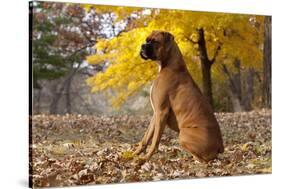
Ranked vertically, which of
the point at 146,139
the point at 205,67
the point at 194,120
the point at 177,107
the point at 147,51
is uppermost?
the point at 147,51

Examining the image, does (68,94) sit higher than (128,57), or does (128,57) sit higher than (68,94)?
(128,57)

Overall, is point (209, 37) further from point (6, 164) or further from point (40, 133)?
point (6, 164)

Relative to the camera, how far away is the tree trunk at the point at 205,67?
5418 mm

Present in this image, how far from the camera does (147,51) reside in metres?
5.21

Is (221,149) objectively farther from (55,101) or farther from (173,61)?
(55,101)

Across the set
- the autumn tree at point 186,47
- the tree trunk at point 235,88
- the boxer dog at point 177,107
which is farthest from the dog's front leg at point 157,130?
the tree trunk at point 235,88

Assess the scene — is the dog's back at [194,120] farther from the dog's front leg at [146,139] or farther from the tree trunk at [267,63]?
the tree trunk at [267,63]

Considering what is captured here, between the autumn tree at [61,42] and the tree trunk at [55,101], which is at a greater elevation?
the autumn tree at [61,42]

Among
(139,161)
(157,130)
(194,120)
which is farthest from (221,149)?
(139,161)

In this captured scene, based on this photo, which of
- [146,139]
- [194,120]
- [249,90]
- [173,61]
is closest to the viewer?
[146,139]

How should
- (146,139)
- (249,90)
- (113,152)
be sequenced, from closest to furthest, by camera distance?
(113,152), (146,139), (249,90)

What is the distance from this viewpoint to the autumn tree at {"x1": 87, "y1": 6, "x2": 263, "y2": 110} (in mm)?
5070

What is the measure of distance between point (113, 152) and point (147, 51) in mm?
911

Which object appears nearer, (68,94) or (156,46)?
(68,94)
